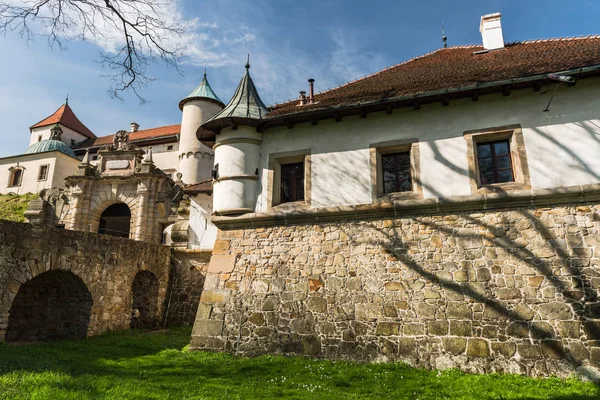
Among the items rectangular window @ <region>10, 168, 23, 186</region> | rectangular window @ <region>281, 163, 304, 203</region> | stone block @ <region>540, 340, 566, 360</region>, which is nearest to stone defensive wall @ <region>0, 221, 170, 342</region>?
rectangular window @ <region>281, 163, 304, 203</region>

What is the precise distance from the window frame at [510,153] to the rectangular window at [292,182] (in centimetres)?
401

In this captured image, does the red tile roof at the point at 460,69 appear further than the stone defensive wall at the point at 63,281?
No

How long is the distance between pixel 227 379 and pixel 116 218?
18074 millimetres

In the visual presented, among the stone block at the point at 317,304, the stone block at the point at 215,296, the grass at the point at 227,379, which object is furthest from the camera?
the stone block at the point at 215,296

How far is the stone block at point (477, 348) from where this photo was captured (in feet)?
23.9

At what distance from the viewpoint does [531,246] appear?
771cm

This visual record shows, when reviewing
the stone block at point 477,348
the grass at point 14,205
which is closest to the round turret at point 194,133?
the grass at point 14,205

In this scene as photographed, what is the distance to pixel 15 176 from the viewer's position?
35156 millimetres

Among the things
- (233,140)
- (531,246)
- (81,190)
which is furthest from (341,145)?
(81,190)

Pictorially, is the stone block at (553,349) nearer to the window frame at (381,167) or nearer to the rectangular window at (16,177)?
the window frame at (381,167)

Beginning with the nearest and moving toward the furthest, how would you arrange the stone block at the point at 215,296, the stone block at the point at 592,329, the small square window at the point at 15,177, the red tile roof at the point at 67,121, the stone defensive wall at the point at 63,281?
the stone block at the point at 592,329
the stone defensive wall at the point at 63,281
the stone block at the point at 215,296
the small square window at the point at 15,177
the red tile roof at the point at 67,121

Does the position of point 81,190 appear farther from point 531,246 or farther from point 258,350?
point 531,246

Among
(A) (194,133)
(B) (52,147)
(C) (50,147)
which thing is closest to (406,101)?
(A) (194,133)

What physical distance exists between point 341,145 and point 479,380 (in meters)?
5.76
